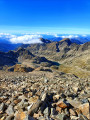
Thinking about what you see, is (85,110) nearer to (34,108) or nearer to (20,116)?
(34,108)

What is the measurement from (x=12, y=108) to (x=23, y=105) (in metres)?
1.02

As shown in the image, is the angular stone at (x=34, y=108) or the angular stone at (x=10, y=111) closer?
the angular stone at (x=34, y=108)

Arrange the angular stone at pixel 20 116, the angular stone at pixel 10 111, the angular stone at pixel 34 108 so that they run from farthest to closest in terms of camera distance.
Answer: the angular stone at pixel 10 111
the angular stone at pixel 34 108
the angular stone at pixel 20 116

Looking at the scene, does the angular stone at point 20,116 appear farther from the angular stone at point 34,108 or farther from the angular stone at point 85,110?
the angular stone at point 85,110

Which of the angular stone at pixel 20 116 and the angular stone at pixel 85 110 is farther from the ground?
the angular stone at pixel 85 110

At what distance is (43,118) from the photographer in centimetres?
773

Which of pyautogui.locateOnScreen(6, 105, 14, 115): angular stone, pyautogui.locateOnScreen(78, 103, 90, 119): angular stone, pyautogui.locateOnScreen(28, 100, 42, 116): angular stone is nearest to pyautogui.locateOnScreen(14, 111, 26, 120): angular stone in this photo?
pyautogui.locateOnScreen(28, 100, 42, 116): angular stone

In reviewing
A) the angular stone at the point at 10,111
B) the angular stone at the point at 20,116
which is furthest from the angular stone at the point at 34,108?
the angular stone at the point at 10,111

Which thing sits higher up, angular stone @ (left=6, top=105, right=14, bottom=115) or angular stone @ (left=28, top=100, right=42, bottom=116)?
angular stone @ (left=28, top=100, right=42, bottom=116)

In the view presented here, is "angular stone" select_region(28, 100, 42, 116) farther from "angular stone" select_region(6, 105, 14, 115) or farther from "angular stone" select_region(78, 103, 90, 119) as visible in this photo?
"angular stone" select_region(78, 103, 90, 119)

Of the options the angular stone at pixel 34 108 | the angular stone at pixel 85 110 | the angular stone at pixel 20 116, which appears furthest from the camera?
the angular stone at pixel 34 108

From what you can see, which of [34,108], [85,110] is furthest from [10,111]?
[85,110]

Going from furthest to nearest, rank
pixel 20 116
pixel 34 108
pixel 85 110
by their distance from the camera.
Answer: pixel 34 108 < pixel 85 110 < pixel 20 116

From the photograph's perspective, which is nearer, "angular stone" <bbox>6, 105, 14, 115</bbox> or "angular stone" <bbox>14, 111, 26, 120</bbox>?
"angular stone" <bbox>14, 111, 26, 120</bbox>
